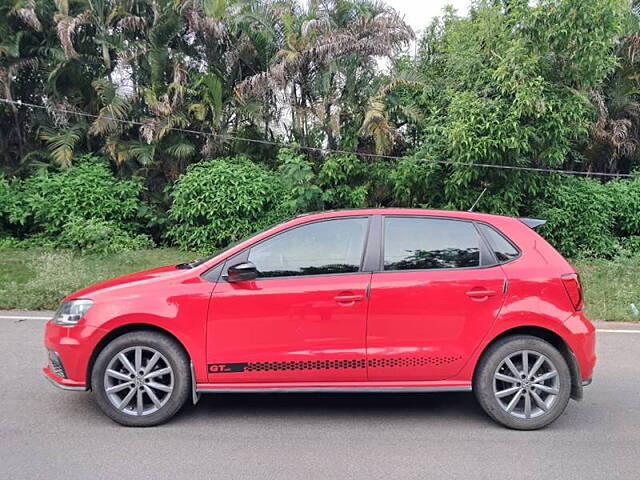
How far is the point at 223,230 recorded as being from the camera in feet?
41.7

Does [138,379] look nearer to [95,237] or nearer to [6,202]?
[95,237]

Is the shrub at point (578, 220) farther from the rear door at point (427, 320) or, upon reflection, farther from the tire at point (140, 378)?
the tire at point (140, 378)

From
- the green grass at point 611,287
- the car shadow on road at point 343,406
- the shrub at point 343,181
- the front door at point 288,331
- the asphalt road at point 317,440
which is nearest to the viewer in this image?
the asphalt road at point 317,440

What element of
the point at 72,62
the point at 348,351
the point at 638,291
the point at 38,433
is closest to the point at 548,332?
the point at 348,351

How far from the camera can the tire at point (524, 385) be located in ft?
14.1

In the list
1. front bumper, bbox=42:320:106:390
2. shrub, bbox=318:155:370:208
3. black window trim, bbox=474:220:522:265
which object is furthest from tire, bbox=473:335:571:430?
shrub, bbox=318:155:370:208

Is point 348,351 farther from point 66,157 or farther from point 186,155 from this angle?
point 66,157

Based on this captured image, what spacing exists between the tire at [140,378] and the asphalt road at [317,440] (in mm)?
126

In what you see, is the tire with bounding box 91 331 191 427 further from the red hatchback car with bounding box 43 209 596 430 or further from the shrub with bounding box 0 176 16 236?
the shrub with bounding box 0 176 16 236

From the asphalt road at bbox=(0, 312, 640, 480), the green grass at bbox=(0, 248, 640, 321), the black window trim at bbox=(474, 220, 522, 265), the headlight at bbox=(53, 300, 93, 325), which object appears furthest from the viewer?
the green grass at bbox=(0, 248, 640, 321)

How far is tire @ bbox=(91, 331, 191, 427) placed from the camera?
428 centimetres

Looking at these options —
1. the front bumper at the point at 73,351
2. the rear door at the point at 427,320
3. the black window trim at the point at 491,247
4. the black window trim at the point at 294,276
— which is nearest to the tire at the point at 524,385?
the rear door at the point at 427,320

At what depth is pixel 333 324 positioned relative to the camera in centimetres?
425

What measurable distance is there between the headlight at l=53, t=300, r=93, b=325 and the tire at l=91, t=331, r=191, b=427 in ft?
1.08
